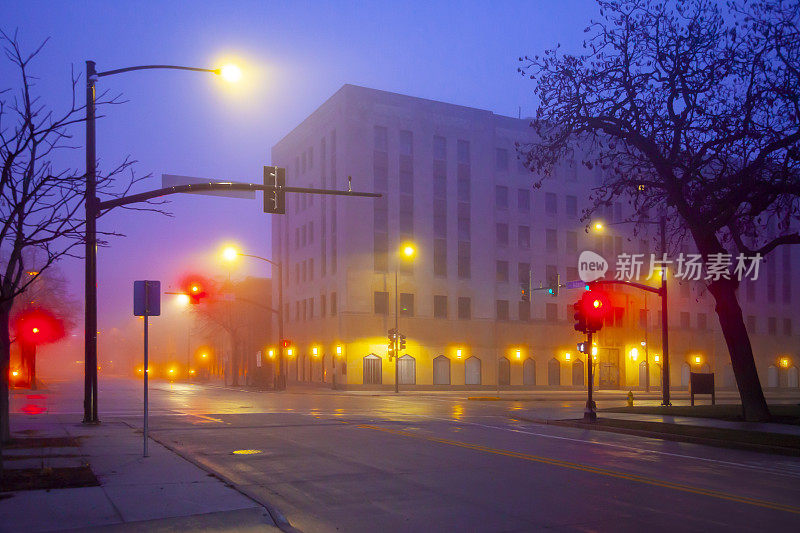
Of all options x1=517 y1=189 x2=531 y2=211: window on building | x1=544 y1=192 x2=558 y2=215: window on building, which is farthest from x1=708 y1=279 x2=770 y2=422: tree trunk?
x1=544 y1=192 x2=558 y2=215: window on building

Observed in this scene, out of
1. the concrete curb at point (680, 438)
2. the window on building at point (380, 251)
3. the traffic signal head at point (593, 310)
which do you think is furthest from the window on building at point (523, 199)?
the concrete curb at point (680, 438)

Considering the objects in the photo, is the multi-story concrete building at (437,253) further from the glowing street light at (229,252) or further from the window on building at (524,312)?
the glowing street light at (229,252)

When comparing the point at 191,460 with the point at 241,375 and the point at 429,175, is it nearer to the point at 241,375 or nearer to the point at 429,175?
the point at 429,175

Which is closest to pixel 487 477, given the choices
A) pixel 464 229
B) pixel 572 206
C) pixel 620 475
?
pixel 620 475

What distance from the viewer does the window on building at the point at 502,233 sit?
209 ft

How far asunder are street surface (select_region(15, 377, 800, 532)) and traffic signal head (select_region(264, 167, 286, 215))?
5461 mm

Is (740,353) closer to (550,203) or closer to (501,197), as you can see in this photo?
(501,197)

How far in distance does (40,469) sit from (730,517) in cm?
984

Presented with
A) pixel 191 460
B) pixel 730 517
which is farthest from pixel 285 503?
pixel 730 517

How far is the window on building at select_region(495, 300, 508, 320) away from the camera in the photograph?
63.4 m

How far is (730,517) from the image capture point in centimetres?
926

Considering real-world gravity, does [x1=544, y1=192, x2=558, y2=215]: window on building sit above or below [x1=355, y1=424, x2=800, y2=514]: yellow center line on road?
above

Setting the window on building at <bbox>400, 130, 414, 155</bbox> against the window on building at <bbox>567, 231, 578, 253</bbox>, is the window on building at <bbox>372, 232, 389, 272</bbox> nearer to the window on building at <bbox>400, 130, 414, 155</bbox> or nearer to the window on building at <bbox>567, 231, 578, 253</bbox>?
the window on building at <bbox>400, 130, 414, 155</bbox>

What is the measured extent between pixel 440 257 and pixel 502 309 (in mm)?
7602
